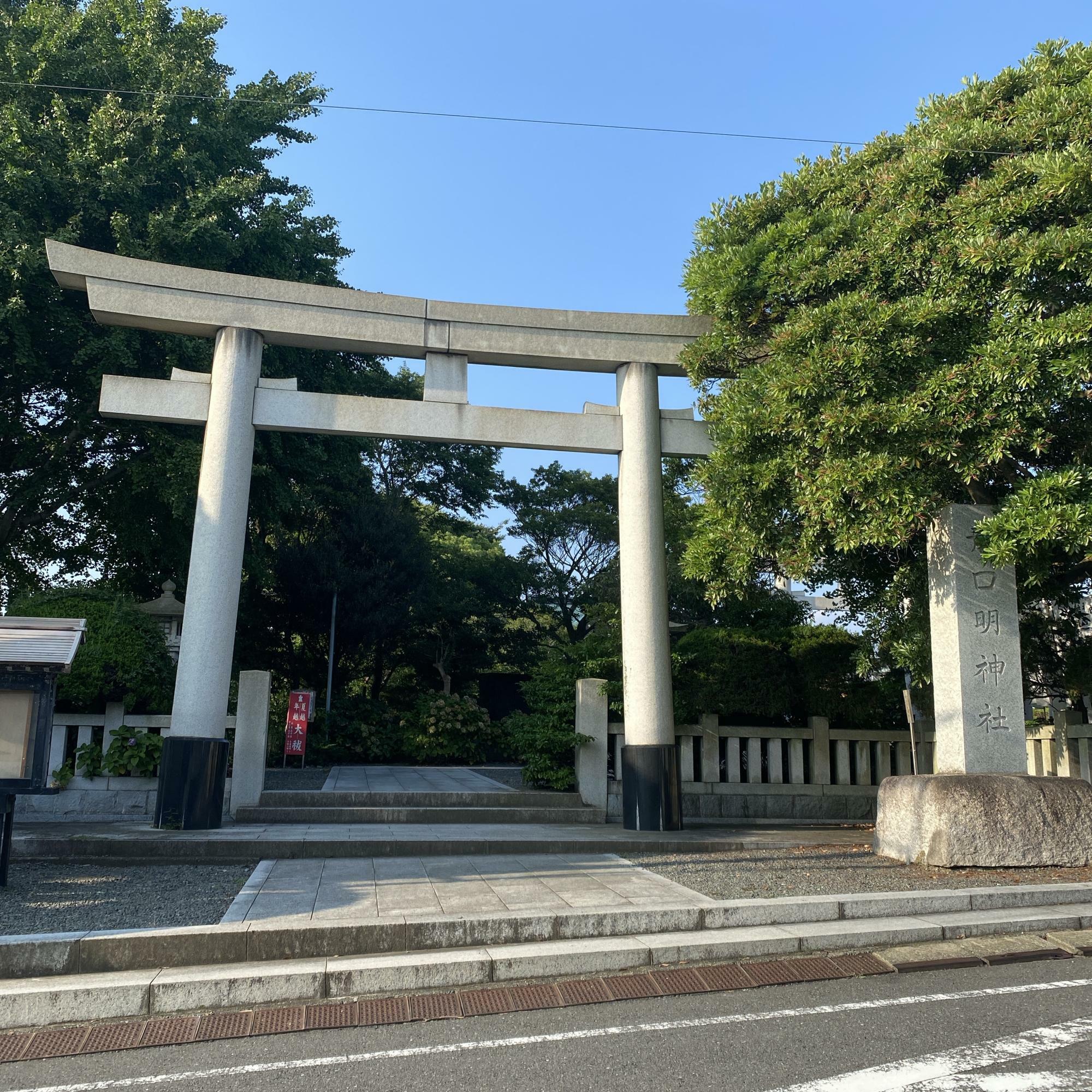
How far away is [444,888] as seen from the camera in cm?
648

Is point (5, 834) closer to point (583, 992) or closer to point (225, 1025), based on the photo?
point (225, 1025)

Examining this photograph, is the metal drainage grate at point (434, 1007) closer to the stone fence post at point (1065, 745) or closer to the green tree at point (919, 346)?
the green tree at point (919, 346)

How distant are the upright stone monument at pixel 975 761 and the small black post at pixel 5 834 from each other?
7286 millimetres

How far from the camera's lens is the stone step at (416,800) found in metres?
9.88

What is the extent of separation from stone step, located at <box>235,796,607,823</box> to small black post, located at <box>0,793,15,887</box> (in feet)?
10.7

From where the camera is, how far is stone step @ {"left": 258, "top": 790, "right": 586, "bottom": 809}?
32.4 feet

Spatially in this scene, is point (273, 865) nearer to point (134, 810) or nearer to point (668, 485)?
point (134, 810)

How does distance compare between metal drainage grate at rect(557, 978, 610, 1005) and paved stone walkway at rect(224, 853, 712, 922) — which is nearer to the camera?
metal drainage grate at rect(557, 978, 610, 1005)

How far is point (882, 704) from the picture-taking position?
1172cm

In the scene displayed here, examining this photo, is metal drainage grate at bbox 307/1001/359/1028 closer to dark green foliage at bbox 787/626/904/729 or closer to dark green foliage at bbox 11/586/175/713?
dark green foliage at bbox 11/586/175/713

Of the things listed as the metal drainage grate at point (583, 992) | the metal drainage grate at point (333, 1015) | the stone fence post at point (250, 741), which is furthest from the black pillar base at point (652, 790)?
the metal drainage grate at point (333, 1015)

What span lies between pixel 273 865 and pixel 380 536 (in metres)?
13.1

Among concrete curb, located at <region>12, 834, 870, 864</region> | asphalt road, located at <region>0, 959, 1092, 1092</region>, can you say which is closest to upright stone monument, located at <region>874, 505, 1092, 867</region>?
concrete curb, located at <region>12, 834, 870, 864</region>

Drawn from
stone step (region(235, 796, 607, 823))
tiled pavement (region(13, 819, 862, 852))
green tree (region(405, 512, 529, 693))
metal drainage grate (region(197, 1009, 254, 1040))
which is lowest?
metal drainage grate (region(197, 1009, 254, 1040))
